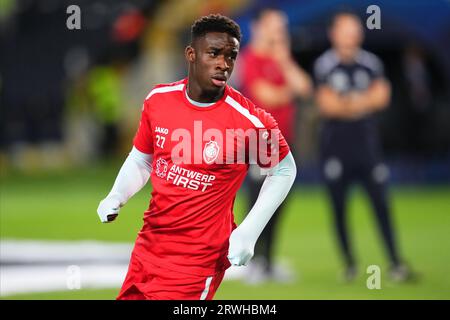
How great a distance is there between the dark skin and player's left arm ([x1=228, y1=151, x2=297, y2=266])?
0.55 meters

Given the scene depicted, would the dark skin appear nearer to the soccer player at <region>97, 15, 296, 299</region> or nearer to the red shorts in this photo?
the soccer player at <region>97, 15, 296, 299</region>

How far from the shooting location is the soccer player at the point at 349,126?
9.66 m

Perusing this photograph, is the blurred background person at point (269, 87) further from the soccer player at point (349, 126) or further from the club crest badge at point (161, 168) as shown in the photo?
the club crest badge at point (161, 168)

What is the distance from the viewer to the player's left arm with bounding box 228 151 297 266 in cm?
519

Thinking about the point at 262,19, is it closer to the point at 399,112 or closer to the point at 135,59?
the point at 399,112

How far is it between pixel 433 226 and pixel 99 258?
483cm

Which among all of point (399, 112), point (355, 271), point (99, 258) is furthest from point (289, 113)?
point (399, 112)

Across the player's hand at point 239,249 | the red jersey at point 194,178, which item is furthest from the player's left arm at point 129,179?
the player's hand at point 239,249

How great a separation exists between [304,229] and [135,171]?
25.7ft

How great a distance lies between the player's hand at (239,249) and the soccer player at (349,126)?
176 inches

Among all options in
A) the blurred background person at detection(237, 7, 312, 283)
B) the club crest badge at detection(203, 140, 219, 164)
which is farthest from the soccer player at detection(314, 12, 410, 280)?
the club crest badge at detection(203, 140, 219, 164)

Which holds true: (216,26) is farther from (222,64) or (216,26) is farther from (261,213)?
(261,213)

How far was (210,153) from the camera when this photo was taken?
5445mm

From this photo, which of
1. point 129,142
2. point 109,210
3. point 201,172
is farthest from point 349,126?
point 129,142
